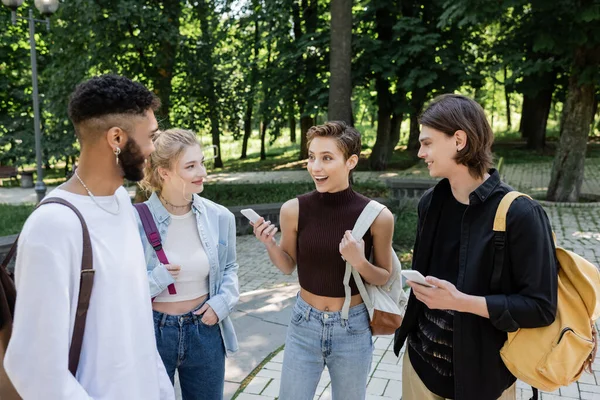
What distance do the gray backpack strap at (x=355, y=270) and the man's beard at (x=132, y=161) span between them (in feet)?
3.74

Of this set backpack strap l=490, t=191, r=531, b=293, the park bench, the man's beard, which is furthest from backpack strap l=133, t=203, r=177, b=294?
the park bench

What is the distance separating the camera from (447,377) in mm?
2146

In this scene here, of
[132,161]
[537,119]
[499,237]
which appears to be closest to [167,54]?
[132,161]

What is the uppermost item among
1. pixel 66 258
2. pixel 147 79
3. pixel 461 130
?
pixel 147 79

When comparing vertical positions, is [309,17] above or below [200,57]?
above

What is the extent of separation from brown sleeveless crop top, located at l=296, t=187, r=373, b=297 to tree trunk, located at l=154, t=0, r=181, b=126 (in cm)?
1076

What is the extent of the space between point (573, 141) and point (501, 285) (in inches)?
449

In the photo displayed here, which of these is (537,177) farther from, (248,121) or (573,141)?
(248,121)

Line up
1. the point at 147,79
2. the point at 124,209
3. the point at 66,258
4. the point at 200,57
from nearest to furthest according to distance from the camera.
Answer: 1. the point at 66,258
2. the point at 124,209
3. the point at 147,79
4. the point at 200,57

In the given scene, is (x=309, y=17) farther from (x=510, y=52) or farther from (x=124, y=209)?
(x=124, y=209)

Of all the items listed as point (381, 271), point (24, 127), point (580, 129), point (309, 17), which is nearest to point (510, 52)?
point (580, 129)

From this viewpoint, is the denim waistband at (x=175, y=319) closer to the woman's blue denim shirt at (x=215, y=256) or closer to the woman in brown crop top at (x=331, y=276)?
the woman's blue denim shirt at (x=215, y=256)

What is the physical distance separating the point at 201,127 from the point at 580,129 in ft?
38.1

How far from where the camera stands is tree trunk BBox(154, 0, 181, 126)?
13070 millimetres
